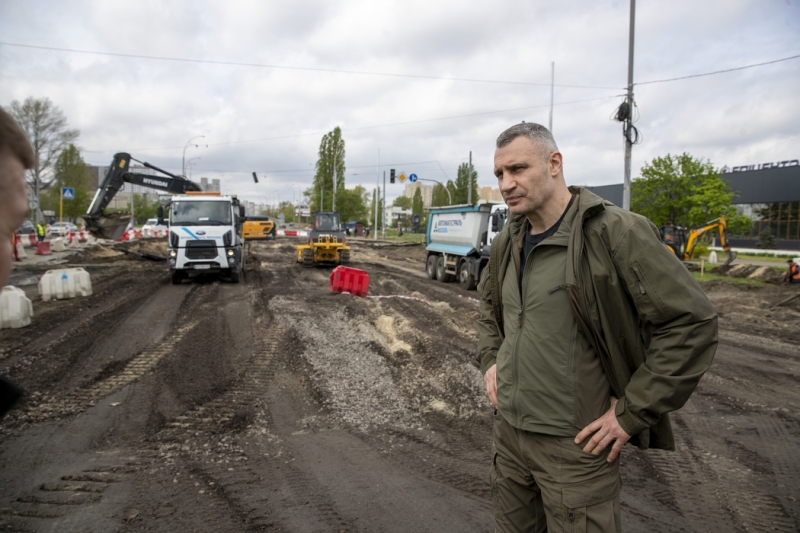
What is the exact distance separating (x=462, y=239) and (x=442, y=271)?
1.92 m

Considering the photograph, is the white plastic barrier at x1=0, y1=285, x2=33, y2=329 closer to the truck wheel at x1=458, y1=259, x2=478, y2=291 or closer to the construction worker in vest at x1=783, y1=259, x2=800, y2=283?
the truck wheel at x1=458, y1=259, x2=478, y2=291

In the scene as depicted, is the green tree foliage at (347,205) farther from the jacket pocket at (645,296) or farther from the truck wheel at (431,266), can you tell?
the jacket pocket at (645,296)

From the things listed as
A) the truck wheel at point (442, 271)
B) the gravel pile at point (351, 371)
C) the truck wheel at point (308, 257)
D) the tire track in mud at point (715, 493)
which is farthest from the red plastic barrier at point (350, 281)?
the tire track in mud at point (715, 493)

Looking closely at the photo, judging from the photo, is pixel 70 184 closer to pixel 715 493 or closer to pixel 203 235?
pixel 203 235

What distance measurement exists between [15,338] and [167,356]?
3085 millimetres

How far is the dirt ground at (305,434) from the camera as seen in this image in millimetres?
3648

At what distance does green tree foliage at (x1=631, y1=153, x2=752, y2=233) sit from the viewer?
92.4 ft

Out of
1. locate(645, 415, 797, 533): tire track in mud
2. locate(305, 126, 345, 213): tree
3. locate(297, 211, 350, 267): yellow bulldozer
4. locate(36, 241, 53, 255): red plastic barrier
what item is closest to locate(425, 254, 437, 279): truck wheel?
locate(297, 211, 350, 267): yellow bulldozer

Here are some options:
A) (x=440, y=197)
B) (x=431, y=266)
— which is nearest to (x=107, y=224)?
(x=431, y=266)

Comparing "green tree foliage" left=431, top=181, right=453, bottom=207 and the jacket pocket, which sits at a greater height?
"green tree foliage" left=431, top=181, right=453, bottom=207

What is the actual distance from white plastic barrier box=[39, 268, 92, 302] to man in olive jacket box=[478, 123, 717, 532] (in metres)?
13.9

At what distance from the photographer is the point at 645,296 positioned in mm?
1851

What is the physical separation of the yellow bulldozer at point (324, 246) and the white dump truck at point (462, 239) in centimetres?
413

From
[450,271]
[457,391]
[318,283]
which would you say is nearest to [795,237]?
[450,271]
